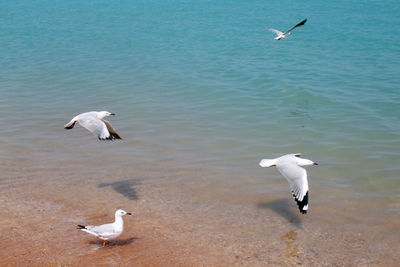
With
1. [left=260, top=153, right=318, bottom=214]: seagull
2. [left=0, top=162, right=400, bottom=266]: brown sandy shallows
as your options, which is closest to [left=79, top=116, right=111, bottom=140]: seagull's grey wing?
[left=0, top=162, right=400, bottom=266]: brown sandy shallows

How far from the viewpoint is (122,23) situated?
4178 cm

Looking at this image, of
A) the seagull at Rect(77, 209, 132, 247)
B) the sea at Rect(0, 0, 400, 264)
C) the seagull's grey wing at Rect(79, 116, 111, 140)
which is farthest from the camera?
the sea at Rect(0, 0, 400, 264)

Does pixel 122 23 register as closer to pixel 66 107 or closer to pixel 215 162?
pixel 66 107

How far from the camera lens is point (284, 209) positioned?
8383 mm

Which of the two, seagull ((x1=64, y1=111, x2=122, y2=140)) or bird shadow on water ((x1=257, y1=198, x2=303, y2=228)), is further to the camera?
seagull ((x1=64, y1=111, x2=122, y2=140))

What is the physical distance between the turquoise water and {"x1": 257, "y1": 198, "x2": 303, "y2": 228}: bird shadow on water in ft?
3.53

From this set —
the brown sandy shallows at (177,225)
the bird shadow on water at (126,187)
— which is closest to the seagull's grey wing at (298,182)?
the brown sandy shallows at (177,225)

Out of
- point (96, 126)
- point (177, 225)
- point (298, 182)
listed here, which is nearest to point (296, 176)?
point (298, 182)

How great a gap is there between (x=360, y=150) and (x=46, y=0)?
67612 mm

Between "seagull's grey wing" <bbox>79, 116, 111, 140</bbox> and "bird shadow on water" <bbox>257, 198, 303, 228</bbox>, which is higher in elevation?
"seagull's grey wing" <bbox>79, 116, 111, 140</bbox>

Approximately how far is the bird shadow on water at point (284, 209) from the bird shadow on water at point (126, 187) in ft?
7.23

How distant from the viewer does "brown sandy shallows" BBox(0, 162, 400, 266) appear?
662 centimetres

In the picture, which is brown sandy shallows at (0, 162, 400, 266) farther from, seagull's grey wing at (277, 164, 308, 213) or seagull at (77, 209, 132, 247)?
seagull's grey wing at (277, 164, 308, 213)

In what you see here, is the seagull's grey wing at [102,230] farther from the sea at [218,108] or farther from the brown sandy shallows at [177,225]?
the sea at [218,108]
